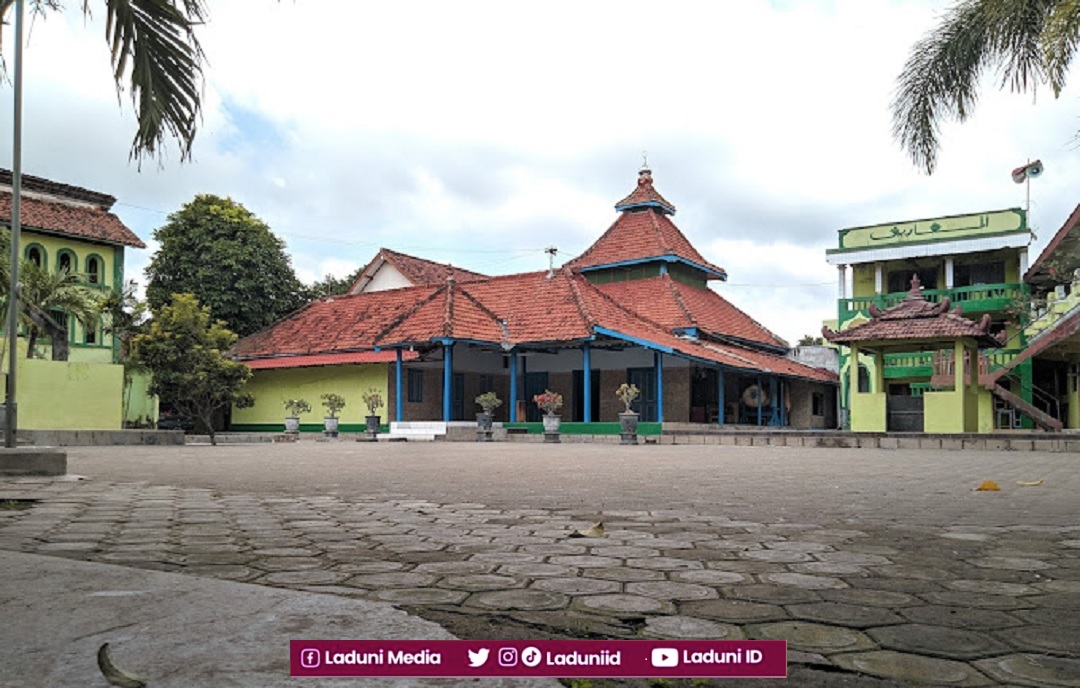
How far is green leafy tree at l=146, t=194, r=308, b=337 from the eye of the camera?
30531 millimetres

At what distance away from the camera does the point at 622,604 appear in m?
2.44

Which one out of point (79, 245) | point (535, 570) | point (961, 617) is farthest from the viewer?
point (79, 245)

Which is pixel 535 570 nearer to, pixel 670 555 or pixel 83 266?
pixel 670 555

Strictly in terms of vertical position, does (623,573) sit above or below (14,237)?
below

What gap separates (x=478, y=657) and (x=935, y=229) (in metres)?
28.8

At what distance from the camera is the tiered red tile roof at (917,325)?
58.7 feet

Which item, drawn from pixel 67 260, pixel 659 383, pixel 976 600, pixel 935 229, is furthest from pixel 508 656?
pixel 67 260

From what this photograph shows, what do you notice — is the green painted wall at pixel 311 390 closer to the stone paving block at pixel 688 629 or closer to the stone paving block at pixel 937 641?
the stone paving block at pixel 688 629

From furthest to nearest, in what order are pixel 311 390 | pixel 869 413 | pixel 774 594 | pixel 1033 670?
pixel 311 390 → pixel 869 413 → pixel 774 594 → pixel 1033 670

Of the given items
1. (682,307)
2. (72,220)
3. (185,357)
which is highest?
(72,220)

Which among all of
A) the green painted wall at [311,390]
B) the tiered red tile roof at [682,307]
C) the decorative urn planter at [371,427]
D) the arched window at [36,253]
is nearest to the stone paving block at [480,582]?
the decorative urn planter at [371,427]

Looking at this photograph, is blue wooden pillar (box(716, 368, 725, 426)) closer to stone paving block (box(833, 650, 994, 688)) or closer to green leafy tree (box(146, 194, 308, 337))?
green leafy tree (box(146, 194, 308, 337))

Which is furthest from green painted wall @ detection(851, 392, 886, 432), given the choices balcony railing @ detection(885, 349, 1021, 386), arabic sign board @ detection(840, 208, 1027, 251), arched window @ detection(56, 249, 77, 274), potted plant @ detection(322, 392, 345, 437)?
arched window @ detection(56, 249, 77, 274)

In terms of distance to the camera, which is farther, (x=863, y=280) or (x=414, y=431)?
(x=863, y=280)
